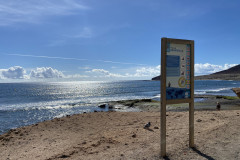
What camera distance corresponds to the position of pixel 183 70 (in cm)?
602

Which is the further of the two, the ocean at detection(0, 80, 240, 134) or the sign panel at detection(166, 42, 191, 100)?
the ocean at detection(0, 80, 240, 134)

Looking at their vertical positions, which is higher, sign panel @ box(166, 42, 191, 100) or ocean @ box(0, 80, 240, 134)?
sign panel @ box(166, 42, 191, 100)

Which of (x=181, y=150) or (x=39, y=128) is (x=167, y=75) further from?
(x=39, y=128)

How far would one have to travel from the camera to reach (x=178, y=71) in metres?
5.90

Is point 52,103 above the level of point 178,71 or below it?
below

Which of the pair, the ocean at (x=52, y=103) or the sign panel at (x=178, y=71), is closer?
the sign panel at (x=178, y=71)

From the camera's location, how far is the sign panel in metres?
5.68

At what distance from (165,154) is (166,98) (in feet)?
5.15

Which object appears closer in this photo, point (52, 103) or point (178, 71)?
point (178, 71)

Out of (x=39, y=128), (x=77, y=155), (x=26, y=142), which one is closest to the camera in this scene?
(x=77, y=155)

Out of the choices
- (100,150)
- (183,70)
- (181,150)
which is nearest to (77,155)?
(100,150)

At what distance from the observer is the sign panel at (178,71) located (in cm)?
568

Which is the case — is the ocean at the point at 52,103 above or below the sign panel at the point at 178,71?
below

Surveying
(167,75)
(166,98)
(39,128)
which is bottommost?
(39,128)
